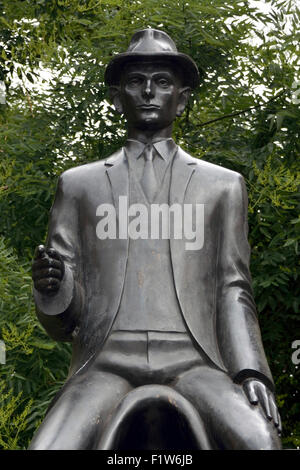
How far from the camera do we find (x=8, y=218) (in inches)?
402

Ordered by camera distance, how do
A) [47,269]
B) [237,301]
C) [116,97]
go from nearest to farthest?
[47,269] → [237,301] → [116,97]

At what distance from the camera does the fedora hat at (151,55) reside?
6.17 metres

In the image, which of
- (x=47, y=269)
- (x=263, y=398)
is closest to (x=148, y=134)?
(x=47, y=269)

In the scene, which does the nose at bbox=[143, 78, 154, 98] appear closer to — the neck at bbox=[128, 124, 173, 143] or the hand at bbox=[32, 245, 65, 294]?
the neck at bbox=[128, 124, 173, 143]

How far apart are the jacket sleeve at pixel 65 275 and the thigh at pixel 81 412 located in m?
0.34

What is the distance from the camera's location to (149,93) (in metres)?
6.14

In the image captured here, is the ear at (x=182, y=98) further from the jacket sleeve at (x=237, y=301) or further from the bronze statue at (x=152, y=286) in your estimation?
the jacket sleeve at (x=237, y=301)

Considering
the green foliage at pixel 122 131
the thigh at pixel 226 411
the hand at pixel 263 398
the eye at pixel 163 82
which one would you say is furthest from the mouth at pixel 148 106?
the green foliage at pixel 122 131

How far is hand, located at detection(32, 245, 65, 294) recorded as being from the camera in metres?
5.50

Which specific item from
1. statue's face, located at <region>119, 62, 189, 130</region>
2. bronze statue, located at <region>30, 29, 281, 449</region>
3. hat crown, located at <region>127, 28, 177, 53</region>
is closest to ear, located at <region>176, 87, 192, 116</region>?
bronze statue, located at <region>30, 29, 281, 449</region>

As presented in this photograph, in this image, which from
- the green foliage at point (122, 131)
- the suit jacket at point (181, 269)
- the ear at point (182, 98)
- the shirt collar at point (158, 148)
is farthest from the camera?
the green foliage at point (122, 131)

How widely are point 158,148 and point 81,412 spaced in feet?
5.47

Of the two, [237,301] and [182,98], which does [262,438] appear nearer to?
[237,301]
